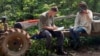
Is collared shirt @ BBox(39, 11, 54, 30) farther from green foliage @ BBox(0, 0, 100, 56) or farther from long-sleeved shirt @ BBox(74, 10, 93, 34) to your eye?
green foliage @ BBox(0, 0, 100, 56)

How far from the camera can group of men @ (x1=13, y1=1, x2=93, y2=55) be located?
8.88m

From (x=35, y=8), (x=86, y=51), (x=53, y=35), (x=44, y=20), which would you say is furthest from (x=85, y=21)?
(x=35, y=8)

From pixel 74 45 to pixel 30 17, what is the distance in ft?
9.19

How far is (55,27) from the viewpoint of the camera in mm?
9188

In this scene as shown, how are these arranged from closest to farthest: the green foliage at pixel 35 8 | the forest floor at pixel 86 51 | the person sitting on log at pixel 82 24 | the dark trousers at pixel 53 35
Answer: the dark trousers at pixel 53 35 → the forest floor at pixel 86 51 → the person sitting on log at pixel 82 24 → the green foliage at pixel 35 8

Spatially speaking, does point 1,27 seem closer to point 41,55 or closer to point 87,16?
point 41,55

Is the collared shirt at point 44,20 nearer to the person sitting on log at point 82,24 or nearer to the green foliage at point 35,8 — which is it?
the person sitting on log at point 82,24

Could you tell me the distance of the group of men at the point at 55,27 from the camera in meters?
8.88

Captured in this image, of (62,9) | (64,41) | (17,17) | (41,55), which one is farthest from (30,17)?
(41,55)

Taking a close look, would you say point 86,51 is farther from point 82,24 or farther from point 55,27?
point 55,27

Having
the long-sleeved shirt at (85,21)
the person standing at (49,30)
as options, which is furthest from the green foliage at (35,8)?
the person standing at (49,30)

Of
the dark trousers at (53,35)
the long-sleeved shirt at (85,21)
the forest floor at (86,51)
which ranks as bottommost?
the forest floor at (86,51)

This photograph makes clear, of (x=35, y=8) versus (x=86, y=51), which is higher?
(x=35, y=8)

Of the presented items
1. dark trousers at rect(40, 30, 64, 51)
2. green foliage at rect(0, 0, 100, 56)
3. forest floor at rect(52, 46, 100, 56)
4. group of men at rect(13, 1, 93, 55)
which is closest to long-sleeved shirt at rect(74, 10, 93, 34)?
group of men at rect(13, 1, 93, 55)
